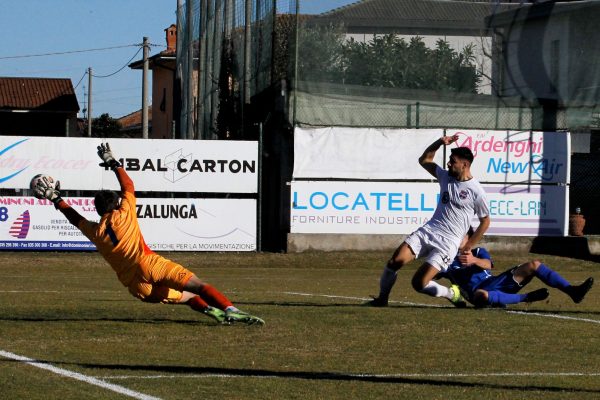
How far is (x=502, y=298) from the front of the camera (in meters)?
13.3

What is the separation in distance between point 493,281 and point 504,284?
148 mm

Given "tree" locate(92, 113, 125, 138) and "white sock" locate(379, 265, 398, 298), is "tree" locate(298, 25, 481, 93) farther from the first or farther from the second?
"tree" locate(92, 113, 125, 138)

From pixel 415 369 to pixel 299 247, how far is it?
747 inches

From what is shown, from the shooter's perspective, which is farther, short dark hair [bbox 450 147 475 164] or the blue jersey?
the blue jersey

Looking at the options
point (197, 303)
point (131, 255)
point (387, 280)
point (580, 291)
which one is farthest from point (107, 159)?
point (580, 291)

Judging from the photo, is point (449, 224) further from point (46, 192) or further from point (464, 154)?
point (46, 192)

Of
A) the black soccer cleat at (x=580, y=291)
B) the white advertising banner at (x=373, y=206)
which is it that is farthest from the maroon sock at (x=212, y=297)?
the white advertising banner at (x=373, y=206)

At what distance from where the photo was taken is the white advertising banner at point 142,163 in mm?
27094

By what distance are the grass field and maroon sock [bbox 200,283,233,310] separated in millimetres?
228

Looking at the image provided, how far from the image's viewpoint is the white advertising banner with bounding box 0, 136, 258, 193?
2709 centimetres

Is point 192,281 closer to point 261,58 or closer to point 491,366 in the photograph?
point 491,366

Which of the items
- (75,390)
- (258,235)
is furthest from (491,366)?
(258,235)

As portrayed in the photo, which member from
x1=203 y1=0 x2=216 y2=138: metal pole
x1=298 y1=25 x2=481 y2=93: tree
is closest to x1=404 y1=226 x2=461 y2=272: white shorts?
x1=298 y1=25 x2=481 y2=93: tree

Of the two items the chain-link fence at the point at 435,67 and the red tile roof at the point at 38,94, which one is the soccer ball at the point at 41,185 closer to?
the chain-link fence at the point at 435,67
